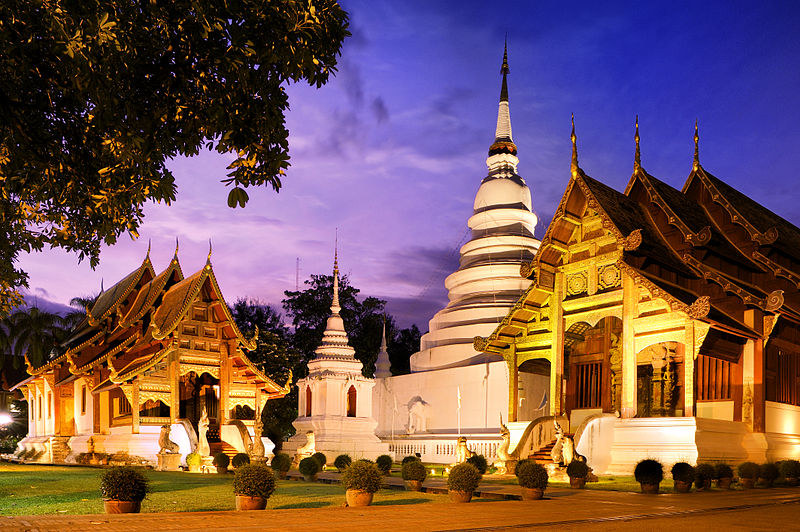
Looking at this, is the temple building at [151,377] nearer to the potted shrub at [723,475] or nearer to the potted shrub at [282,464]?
the potted shrub at [282,464]

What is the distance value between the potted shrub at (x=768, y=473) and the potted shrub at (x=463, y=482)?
27.9ft

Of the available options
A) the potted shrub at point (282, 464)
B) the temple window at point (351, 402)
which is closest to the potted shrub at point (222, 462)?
the potted shrub at point (282, 464)

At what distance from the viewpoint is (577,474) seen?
56.2 ft

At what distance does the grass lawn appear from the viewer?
11.7 meters

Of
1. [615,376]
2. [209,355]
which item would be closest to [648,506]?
[615,376]

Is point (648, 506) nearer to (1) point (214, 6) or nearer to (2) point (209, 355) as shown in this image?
(1) point (214, 6)

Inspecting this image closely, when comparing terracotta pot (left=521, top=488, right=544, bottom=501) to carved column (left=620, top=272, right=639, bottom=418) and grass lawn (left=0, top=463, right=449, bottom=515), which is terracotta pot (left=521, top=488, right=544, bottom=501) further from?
carved column (left=620, top=272, right=639, bottom=418)

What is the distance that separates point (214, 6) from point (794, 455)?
65.7 feet

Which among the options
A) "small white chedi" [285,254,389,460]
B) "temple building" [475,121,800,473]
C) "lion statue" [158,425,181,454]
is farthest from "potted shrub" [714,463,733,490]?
"small white chedi" [285,254,389,460]

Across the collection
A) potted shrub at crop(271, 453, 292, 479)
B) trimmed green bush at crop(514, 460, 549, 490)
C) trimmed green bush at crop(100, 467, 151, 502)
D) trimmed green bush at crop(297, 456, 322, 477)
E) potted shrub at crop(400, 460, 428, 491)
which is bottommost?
potted shrub at crop(271, 453, 292, 479)

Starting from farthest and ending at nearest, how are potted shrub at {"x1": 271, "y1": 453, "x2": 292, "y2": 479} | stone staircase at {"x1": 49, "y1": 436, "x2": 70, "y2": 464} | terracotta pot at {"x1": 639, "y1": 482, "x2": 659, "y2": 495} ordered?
stone staircase at {"x1": 49, "y1": 436, "x2": 70, "y2": 464}, potted shrub at {"x1": 271, "y1": 453, "x2": 292, "y2": 479}, terracotta pot at {"x1": 639, "y1": 482, "x2": 659, "y2": 495}

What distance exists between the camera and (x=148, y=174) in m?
7.60

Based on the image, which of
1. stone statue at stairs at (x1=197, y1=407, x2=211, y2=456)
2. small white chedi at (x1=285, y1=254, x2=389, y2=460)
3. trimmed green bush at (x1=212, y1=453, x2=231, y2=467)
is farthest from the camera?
small white chedi at (x1=285, y1=254, x2=389, y2=460)

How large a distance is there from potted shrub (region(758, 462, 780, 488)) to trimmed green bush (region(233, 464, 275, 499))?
1209 cm
